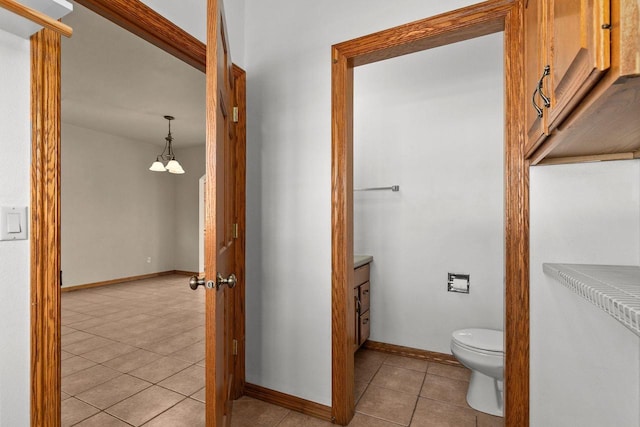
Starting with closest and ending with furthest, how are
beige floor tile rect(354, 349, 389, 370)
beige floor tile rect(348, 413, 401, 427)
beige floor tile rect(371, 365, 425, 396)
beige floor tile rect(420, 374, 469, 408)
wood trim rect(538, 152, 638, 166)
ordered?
1. wood trim rect(538, 152, 638, 166)
2. beige floor tile rect(348, 413, 401, 427)
3. beige floor tile rect(420, 374, 469, 408)
4. beige floor tile rect(371, 365, 425, 396)
5. beige floor tile rect(354, 349, 389, 370)

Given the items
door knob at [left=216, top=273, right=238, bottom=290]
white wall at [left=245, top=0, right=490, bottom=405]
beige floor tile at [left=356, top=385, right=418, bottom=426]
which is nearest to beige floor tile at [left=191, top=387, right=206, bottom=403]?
white wall at [left=245, top=0, right=490, bottom=405]

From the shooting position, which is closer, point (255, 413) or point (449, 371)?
point (255, 413)

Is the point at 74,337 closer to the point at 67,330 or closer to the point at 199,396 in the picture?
the point at 67,330

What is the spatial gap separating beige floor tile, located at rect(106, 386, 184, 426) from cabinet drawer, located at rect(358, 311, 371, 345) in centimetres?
138

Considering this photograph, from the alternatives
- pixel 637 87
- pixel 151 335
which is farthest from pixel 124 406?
pixel 637 87

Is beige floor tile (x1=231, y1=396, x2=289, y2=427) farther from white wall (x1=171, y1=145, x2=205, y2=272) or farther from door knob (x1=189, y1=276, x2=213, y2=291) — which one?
white wall (x1=171, y1=145, x2=205, y2=272)

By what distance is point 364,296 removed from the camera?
2.75m

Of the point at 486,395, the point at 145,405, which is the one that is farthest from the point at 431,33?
the point at 145,405

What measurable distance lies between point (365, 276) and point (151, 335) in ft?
7.63

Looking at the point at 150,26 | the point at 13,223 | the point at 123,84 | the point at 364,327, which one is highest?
the point at 123,84

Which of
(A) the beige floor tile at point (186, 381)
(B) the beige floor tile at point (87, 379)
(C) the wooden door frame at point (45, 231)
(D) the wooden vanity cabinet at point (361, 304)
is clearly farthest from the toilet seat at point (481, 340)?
(B) the beige floor tile at point (87, 379)

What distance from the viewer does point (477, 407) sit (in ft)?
6.48

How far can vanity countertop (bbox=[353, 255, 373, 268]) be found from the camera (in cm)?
251

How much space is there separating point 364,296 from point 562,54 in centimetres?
227
